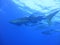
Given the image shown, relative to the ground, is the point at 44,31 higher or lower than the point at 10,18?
lower

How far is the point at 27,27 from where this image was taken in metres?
1.39

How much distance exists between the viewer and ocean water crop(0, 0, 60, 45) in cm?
137

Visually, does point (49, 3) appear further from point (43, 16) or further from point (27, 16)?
point (27, 16)

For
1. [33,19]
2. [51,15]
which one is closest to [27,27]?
[33,19]

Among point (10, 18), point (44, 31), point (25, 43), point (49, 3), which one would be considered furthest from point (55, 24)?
point (10, 18)

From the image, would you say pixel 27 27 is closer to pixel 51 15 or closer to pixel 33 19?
pixel 33 19

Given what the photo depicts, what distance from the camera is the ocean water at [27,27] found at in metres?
1.37

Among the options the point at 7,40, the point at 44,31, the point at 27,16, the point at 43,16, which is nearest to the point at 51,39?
the point at 44,31

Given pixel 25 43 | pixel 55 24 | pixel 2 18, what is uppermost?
pixel 2 18

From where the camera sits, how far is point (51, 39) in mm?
1432

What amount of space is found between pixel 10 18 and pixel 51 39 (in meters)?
0.54

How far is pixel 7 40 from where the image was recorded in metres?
1.40

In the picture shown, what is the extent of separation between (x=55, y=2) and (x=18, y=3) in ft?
1.40

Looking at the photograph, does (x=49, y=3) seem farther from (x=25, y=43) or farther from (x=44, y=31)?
(x=25, y=43)
